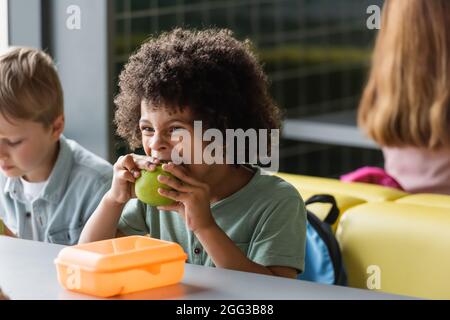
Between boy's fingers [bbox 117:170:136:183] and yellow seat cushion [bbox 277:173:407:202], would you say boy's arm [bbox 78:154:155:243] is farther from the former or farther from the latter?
yellow seat cushion [bbox 277:173:407:202]

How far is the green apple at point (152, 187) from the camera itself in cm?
160

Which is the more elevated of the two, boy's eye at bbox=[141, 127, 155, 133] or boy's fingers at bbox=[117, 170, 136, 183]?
boy's eye at bbox=[141, 127, 155, 133]

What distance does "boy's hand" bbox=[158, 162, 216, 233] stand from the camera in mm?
1572

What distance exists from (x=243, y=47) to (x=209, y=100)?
5.5 inches

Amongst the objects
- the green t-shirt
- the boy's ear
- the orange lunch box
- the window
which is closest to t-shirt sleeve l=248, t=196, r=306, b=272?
the green t-shirt

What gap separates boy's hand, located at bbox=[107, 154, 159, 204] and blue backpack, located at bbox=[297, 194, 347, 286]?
1.45 feet

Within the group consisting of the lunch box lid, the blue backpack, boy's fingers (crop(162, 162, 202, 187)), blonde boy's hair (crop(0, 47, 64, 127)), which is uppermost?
blonde boy's hair (crop(0, 47, 64, 127))

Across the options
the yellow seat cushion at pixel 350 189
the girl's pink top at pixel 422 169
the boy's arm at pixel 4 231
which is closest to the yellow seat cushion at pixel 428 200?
the yellow seat cushion at pixel 350 189

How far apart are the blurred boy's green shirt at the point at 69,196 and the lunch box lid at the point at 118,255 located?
0.69 m

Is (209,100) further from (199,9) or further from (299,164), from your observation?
(299,164)

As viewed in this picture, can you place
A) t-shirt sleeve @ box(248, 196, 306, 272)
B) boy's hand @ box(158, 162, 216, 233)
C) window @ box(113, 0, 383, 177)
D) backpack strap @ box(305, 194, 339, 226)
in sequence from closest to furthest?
1. boy's hand @ box(158, 162, 216, 233)
2. t-shirt sleeve @ box(248, 196, 306, 272)
3. backpack strap @ box(305, 194, 339, 226)
4. window @ box(113, 0, 383, 177)

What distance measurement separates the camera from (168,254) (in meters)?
1.35
